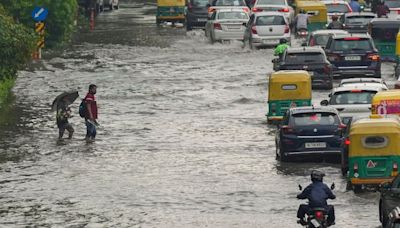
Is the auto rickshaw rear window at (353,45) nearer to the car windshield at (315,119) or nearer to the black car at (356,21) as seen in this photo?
the black car at (356,21)

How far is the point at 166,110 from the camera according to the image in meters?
43.0

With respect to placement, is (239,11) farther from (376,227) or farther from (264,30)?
(376,227)

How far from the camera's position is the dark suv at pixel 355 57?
4812 centimetres

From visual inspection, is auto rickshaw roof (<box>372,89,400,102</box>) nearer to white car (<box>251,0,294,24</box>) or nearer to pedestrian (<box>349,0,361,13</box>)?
white car (<box>251,0,294,24</box>)

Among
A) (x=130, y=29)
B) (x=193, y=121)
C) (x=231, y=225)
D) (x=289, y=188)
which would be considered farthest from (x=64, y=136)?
(x=130, y=29)

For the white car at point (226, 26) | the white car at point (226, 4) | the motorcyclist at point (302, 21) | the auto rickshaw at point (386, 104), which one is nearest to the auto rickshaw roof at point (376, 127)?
the auto rickshaw at point (386, 104)

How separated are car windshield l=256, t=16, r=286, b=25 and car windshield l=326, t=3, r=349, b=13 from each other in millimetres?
10717

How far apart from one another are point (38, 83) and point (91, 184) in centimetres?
2070

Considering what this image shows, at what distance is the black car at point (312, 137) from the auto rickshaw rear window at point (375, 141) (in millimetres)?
4125

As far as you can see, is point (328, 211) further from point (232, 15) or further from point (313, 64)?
point (232, 15)

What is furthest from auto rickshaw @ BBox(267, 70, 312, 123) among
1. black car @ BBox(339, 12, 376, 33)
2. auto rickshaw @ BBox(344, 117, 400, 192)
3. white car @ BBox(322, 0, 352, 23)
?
white car @ BBox(322, 0, 352, 23)

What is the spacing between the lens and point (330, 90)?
46.2 meters

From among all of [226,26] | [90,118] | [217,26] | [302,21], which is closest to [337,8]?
[302,21]

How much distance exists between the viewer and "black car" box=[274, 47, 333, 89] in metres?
46.0
